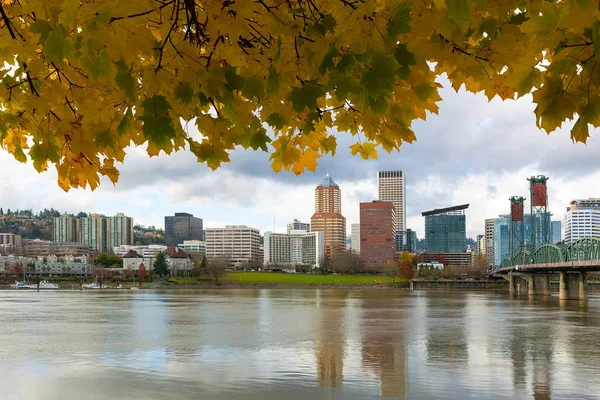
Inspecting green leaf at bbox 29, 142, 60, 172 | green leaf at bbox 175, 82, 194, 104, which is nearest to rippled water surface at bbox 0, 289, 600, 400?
green leaf at bbox 29, 142, 60, 172

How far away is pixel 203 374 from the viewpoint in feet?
62.0

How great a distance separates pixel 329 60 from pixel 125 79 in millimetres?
938

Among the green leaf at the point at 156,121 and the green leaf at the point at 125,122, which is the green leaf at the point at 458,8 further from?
the green leaf at the point at 125,122

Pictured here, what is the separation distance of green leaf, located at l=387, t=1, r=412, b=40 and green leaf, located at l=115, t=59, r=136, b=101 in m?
1.18

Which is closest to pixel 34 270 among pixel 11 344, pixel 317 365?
pixel 11 344

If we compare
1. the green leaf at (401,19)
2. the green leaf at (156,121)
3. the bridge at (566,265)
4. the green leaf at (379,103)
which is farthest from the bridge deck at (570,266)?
the green leaf at (156,121)

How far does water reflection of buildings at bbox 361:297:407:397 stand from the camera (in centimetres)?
1778

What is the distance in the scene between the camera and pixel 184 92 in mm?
3055

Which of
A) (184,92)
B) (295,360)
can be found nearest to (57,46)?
(184,92)

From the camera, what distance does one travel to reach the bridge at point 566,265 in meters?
70.0

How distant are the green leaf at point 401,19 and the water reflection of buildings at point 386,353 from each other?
15120mm

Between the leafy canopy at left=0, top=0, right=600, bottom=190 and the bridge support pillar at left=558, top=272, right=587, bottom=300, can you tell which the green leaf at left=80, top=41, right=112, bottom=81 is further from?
the bridge support pillar at left=558, top=272, right=587, bottom=300

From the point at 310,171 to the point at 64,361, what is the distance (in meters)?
20.2

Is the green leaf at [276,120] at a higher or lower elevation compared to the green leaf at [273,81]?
lower
